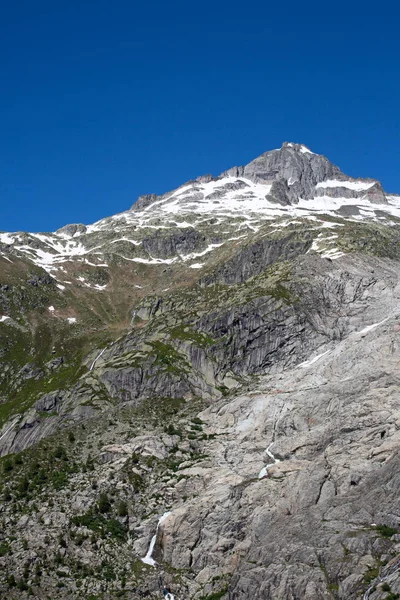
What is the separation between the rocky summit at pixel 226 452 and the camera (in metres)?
66.4

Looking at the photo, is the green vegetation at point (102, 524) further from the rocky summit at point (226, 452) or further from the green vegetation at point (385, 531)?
the green vegetation at point (385, 531)

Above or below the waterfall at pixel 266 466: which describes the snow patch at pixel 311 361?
above

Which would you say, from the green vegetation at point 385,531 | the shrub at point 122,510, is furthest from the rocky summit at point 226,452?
the green vegetation at point 385,531

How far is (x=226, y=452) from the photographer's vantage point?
90.7m

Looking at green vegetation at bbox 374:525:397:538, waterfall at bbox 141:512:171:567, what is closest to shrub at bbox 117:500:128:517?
Result: waterfall at bbox 141:512:171:567

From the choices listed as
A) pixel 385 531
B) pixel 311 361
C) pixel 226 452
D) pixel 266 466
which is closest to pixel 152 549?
pixel 226 452

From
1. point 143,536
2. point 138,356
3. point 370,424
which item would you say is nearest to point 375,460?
point 370,424

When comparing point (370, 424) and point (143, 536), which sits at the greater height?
point (370, 424)

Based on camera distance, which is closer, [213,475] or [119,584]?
[119,584]

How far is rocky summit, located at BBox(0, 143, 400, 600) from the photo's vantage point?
218 feet

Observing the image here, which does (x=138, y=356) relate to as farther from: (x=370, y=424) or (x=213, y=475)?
(x=370, y=424)

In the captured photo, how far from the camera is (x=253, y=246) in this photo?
198 metres

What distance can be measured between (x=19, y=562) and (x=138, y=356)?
6175cm

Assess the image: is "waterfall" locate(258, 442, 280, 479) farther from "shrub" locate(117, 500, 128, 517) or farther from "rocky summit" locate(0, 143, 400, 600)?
"shrub" locate(117, 500, 128, 517)
